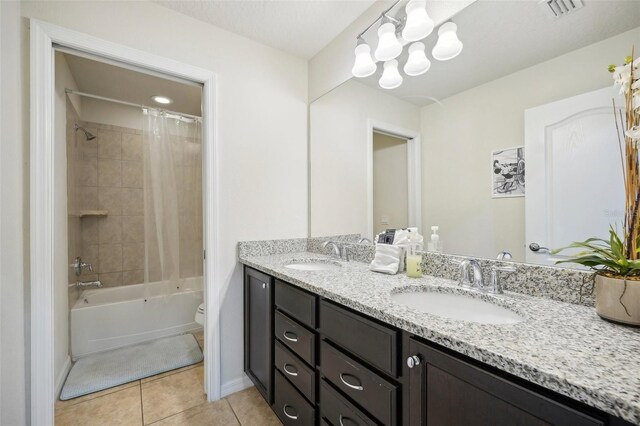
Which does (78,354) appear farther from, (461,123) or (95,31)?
(461,123)

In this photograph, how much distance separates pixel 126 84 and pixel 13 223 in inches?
66.0

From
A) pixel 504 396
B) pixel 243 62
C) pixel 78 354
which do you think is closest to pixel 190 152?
pixel 243 62

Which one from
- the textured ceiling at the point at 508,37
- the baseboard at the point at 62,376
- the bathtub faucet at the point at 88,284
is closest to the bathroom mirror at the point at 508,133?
the textured ceiling at the point at 508,37

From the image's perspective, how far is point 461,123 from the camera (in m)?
1.23

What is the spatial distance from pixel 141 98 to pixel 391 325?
3056 mm

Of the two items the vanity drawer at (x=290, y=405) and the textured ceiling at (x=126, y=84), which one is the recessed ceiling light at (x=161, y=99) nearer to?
the textured ceiling at (x=126, y=84)

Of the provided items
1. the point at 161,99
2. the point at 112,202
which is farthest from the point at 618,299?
the point at 112,202

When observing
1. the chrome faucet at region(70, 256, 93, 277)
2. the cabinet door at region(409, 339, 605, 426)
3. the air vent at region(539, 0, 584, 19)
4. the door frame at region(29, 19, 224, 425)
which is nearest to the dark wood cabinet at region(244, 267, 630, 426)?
the cabinet door at region(409, 339, 605, 426)

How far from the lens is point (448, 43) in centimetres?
126

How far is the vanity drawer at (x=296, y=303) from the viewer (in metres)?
1.16

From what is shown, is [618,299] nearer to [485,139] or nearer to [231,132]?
[485,139]

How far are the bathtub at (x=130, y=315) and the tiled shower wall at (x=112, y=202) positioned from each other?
25cm

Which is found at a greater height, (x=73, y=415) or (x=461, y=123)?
(x=461, y=123)

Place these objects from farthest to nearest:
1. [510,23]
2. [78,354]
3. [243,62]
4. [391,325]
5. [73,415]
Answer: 1. [78,354]
2. [243,62]
3. [73,415]
4. [510,23]
5. [391,325]
